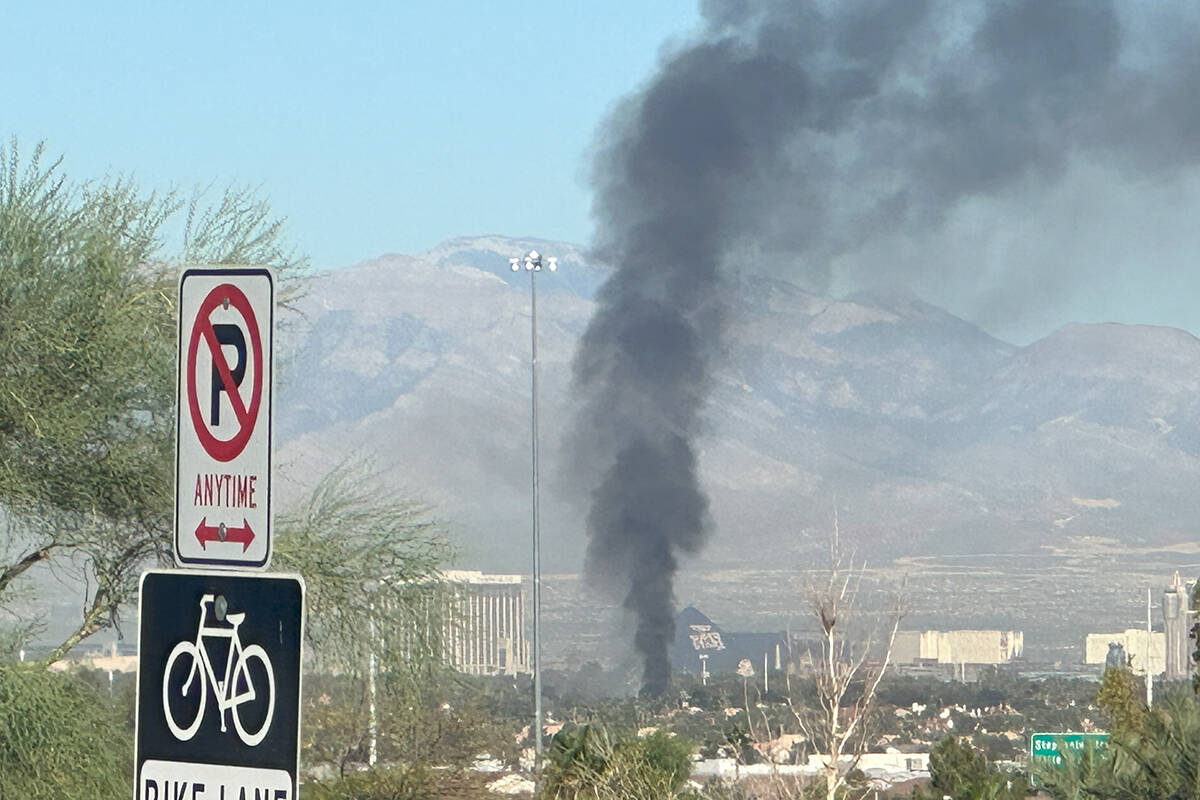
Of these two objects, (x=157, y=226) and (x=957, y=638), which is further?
(x=957, y=638)

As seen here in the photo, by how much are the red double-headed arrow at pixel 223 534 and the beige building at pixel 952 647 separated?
139454mm

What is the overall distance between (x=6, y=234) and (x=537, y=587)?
26.1 metres

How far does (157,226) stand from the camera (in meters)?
17.2

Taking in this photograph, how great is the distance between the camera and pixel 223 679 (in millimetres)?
4027

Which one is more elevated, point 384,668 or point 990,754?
point 384,668

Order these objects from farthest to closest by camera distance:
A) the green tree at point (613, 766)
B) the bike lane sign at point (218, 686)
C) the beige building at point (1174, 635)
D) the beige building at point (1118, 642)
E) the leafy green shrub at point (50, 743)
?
the beige building at point (1118, 642) → the beige building at point (1174, 635) → the green tree at point (613, 766) → the leafy green shrub at point (50, 743) → the bike lane sign at point (218, 686)

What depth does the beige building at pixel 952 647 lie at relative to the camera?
5615 inches

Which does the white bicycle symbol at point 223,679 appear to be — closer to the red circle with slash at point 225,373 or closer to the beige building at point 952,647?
the red circle with slash at point 225,373

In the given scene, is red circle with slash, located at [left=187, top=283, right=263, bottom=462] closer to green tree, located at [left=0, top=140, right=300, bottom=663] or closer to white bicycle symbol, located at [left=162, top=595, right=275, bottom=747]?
white bicycle symbol, located at [left=162, top=595, right=275, bottom=747]

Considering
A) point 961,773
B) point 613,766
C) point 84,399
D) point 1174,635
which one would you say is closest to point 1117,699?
point 961,773

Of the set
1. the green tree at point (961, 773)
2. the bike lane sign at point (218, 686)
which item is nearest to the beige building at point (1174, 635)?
the green tree at point (961, 773)

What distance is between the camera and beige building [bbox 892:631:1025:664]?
142625mm

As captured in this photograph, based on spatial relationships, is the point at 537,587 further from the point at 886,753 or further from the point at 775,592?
the point at 775,592

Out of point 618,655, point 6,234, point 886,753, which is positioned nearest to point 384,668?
point 6,234
